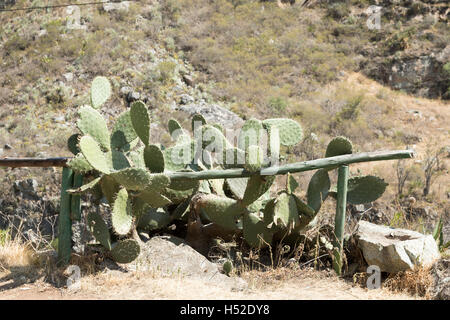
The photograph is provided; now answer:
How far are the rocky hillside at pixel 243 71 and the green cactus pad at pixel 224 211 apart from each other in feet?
28.2

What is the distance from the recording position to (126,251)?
3.61 meters

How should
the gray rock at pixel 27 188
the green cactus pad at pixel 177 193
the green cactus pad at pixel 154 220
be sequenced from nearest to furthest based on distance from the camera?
the green cactus pad at pixel 177 193 < the green cactus pad at pixel 154 220 < the gray rock at pixel 27 188

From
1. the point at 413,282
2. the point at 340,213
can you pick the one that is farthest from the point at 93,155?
the point at 413,282

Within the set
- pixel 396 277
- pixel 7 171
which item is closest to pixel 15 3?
pixel 7 171

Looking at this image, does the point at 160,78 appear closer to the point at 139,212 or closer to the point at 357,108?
the point at 357,108

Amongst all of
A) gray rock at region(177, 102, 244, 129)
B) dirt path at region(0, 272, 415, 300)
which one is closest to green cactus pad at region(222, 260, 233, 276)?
dirt path at region(0, 272, 415, 300)

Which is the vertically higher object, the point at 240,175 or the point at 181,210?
the point at 240,175

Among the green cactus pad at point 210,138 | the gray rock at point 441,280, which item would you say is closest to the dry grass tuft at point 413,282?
the gray rock at point 441,280

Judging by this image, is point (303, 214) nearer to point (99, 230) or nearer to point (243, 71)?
point (99, 230)

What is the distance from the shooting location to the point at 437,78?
2000 centimetres

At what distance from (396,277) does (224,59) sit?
17287 mm

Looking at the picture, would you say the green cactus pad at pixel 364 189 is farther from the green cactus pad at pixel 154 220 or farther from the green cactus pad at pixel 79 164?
the green cactus pad at pixel 79 164

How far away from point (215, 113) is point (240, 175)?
37.6ft

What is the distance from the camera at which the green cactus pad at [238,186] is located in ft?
13.5
